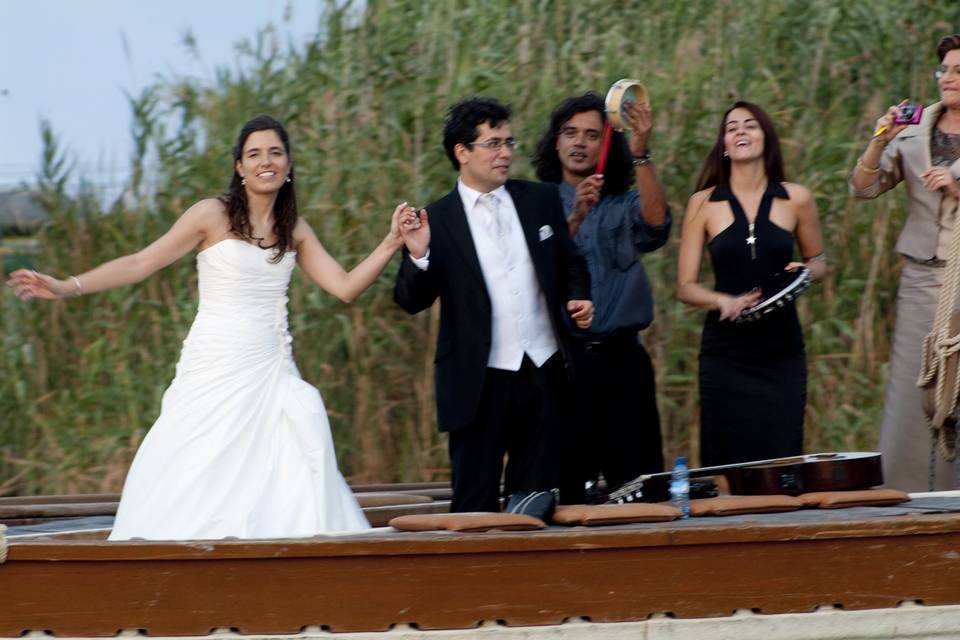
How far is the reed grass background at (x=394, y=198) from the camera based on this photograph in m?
6.73

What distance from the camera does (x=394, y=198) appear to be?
6.93 metres

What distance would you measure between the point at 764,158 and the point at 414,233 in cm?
142

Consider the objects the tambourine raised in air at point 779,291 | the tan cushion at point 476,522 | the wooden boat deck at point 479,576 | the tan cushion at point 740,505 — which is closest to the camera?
the wooden boat deck at point 479,576

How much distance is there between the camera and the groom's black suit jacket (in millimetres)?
4641

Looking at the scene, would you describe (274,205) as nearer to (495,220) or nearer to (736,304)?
(495,220)

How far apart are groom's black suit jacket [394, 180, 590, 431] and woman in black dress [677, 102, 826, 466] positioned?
687 mm

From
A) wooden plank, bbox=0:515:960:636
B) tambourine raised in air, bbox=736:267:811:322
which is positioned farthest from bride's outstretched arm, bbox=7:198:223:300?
tambourine raised in air, bbox=736:267:811:322

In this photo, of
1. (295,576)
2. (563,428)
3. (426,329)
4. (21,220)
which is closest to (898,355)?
(563,428)

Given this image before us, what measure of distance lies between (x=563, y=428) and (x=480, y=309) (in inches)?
19.8

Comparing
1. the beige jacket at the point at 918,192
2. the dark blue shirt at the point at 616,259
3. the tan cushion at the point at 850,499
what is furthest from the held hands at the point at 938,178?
the tan cushion at the point at 850,499

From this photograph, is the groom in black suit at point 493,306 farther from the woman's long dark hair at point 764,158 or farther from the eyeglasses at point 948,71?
the eyeglasses at point 948,71

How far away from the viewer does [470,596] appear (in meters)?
4.17

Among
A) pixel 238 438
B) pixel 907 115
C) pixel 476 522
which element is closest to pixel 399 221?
pixel 238 438

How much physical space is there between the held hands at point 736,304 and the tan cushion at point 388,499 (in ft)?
4.05
